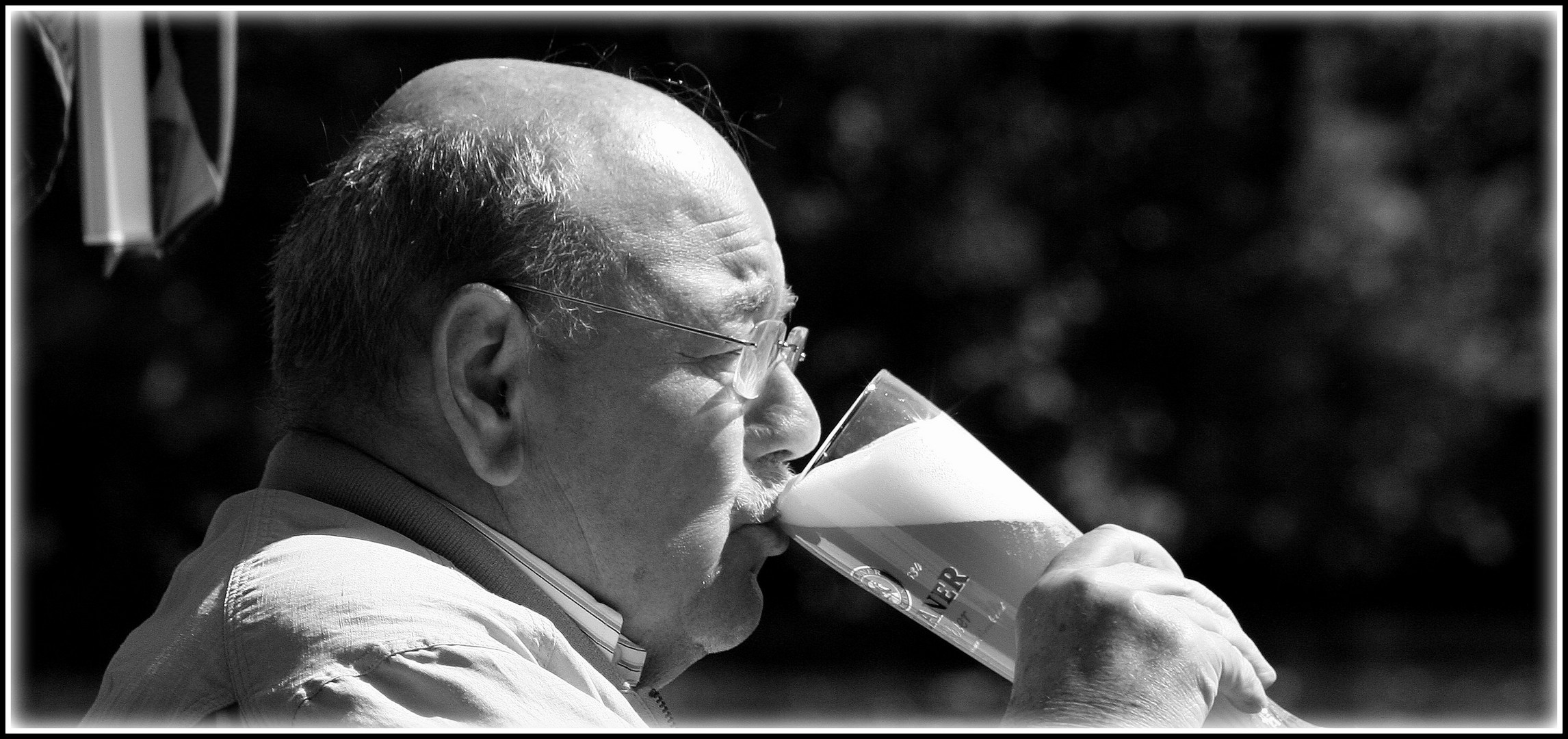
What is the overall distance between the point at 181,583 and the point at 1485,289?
11066mm

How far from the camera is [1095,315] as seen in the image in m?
10.1

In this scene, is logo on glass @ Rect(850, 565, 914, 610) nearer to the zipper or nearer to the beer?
the beer

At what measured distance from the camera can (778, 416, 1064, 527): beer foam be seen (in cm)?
174

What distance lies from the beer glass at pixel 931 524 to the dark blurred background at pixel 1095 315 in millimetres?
6308

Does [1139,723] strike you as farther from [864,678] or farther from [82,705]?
[864,678]

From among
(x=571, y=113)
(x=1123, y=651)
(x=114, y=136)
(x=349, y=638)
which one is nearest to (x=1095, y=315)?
(x=114, y=136)

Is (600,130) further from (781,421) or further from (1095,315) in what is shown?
(1095,315)

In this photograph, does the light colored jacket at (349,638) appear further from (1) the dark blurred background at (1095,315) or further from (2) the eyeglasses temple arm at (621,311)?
(1) the dark blurred background at (1095,315)

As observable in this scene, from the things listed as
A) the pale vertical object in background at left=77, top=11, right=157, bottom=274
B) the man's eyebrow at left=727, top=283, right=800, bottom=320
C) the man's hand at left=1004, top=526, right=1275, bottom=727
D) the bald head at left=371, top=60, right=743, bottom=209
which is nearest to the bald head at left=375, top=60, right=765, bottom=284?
the bald head at left=371, top=60, right=743, bottom=209

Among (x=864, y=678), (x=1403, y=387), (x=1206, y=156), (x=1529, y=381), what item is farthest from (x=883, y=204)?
(x=1529, y=381)

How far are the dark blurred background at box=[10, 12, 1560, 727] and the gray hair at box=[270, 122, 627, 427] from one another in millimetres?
6161

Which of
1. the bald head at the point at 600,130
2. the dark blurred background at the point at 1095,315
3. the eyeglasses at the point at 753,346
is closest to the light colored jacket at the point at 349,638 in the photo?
the eyeglasses at the point at 753,346

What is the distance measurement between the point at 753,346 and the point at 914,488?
0.91 feet

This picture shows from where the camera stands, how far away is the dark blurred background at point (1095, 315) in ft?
28.1
